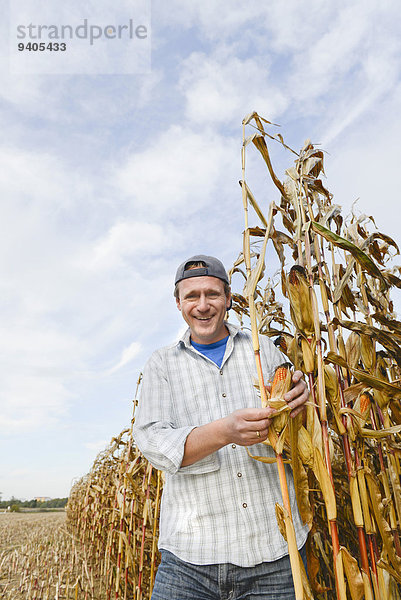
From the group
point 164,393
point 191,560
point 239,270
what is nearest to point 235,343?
point 164,393

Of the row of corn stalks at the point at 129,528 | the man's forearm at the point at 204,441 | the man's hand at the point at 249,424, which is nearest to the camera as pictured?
the man's hand at the point at 249,424

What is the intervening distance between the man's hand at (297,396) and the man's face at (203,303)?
56 cm

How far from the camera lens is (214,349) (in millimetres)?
1994

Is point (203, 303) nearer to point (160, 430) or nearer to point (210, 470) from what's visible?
point (160, 430)

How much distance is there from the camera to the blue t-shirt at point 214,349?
6.46ft

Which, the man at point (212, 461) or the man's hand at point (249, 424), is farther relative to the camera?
the man at point (212, 461)

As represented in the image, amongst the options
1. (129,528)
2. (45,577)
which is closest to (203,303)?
(129,528)

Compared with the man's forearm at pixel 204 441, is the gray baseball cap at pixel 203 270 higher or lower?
higher

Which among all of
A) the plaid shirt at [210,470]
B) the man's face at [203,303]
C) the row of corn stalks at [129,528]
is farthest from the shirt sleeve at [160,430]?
the row of corn stalks at [129,528]

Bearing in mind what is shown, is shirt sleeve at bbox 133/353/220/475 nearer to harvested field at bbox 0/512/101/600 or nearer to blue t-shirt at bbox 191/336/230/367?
blue t-shirt at bbox 191/336/230/367

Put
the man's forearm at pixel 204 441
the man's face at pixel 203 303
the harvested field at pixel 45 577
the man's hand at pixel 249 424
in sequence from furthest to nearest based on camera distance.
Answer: the harvested field at pixel 45 577 → the man's face at pixel 203 303 → the man's forearm at pixel 204 441 → the man's hand at pixel 249 424

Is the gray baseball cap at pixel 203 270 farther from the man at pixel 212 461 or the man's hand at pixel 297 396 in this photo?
the man's hand at pixel 297 396

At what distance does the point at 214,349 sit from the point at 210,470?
0.54 m

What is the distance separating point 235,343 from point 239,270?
1.19 meters
